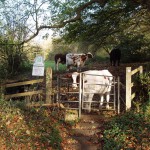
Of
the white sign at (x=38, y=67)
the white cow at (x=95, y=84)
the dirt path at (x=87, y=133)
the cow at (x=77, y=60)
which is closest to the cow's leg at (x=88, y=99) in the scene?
the white cow at (x=95, y=84)

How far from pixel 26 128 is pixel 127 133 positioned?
289 centimetres

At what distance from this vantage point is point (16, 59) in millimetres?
24453

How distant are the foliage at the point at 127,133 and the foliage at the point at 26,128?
1471mm

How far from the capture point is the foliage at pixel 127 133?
9.05 metres

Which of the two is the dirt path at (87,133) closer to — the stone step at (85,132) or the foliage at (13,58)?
the stone step at (85,132)

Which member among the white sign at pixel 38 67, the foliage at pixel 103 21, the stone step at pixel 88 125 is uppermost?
the foliage at pixel 103 21

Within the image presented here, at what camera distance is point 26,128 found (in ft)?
31.0

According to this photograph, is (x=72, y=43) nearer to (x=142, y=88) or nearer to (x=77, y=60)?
(x=77, y=60)

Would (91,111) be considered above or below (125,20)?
below

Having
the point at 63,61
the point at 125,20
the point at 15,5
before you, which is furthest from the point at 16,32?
the point at 125,20

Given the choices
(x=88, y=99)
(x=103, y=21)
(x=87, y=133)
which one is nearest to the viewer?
(x=87, y=133)

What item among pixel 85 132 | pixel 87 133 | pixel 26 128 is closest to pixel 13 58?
pixel 85 132

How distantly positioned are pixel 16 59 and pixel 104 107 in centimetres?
1296

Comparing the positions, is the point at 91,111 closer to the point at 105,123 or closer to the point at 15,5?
the point at 105,123
